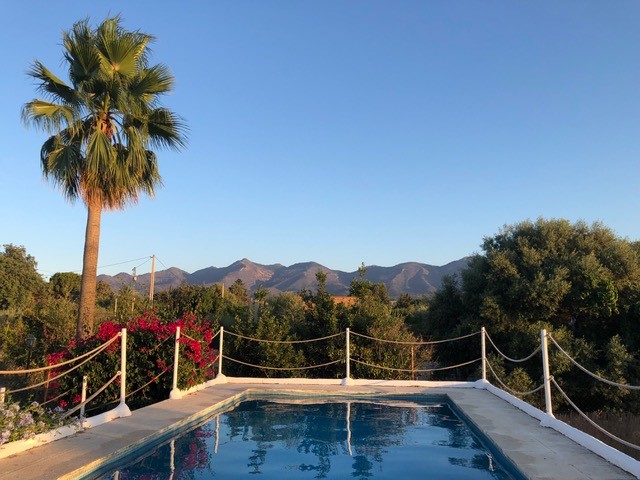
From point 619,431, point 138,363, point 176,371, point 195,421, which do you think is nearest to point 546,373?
point 619,431

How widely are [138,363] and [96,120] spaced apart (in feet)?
18.9

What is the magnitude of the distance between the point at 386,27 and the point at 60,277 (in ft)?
114

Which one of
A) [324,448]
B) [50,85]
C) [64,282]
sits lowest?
[324,448]

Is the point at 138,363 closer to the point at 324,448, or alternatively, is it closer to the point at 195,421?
the point at 195,421

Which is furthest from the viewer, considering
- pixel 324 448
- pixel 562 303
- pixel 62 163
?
pixel 562 303

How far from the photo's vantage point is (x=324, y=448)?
20.2 feet

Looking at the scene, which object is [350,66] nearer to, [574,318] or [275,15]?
[275,15]

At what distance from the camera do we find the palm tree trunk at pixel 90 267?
10164 millimetres

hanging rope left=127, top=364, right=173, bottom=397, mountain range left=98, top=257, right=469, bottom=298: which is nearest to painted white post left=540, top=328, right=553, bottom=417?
hanging rope left=127, top=364, right=173, bottom=397

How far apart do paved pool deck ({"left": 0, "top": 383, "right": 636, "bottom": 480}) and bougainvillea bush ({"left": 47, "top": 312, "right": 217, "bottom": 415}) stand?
1.90 ft

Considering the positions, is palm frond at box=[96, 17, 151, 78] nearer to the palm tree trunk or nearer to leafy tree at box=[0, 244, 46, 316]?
the palm tree trunk

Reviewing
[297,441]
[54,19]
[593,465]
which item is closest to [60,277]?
[54,19]

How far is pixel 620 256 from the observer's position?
43.4ft

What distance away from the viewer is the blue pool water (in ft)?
16.5
